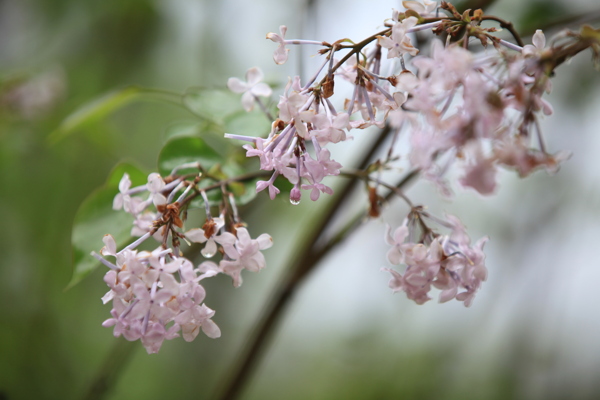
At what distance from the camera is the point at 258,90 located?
0.41m

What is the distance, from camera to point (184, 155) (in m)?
0.42

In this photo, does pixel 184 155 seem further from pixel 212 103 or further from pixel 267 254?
pixel 267 254

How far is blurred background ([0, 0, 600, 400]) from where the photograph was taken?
109 cm

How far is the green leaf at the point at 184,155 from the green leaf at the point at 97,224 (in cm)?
5

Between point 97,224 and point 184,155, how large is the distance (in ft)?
0.31

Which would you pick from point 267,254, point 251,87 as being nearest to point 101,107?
point 251,87

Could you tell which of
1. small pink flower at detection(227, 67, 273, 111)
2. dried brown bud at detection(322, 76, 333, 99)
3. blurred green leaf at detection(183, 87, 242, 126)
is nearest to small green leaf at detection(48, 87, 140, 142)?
blurred green leaf at detection(183, 87, 242, 126)

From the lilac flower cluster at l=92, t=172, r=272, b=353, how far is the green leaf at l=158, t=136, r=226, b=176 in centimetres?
5

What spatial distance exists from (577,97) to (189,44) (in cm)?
109

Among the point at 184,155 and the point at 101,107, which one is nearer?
the point at 184,155

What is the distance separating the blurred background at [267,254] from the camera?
3.59 feet

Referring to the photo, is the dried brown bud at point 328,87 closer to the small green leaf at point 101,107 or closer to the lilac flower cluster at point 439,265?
the lilac flower cluster at point 439,265

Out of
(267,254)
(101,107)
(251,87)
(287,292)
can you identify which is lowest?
(267,254)

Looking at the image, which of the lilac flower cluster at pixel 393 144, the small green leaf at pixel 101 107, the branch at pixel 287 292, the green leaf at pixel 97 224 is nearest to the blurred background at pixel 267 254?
the small green leaf at pixel 101 107
